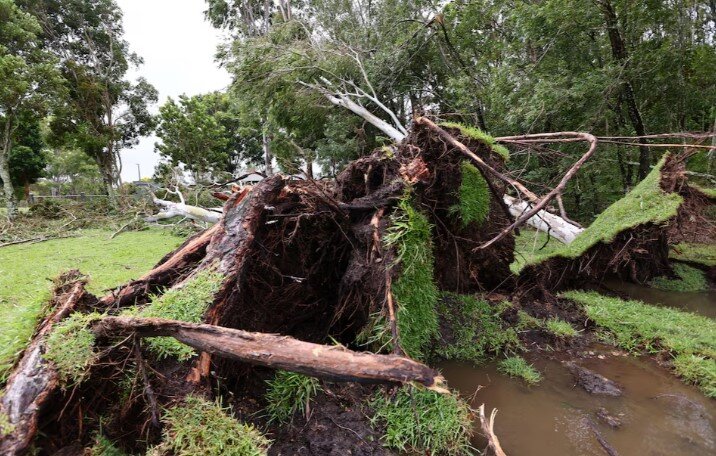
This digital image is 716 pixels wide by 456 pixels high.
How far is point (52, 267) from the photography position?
6.45 m

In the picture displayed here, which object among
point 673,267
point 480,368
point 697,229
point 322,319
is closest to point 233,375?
point 322,319

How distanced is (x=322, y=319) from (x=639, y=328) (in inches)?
147

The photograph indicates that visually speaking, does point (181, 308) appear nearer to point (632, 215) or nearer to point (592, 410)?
point (592, 410)

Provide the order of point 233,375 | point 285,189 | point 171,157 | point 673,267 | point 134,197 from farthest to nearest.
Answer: point 171,157, point 134,197, point 673,267, point 285,189, point 233,375

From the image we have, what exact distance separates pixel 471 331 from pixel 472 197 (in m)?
1.52

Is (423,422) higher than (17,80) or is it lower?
lower

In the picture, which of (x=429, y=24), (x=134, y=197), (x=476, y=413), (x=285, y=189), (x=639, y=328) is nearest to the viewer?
(x=476, y=413)

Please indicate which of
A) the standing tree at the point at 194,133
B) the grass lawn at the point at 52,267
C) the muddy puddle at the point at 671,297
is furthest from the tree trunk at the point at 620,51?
the standing tree at the point at 194,133

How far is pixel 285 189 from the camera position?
3.36 m

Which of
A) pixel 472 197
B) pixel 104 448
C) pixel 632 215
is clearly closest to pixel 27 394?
pixel 104 448

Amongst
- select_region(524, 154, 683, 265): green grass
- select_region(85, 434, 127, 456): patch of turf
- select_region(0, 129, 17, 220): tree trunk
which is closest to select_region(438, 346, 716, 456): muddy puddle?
select_region(524, 154, 683, 265): green grass

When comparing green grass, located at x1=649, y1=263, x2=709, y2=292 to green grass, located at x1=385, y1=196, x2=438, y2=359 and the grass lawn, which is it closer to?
green grass, located at x1=385, y1=196, x2=438, y2=359

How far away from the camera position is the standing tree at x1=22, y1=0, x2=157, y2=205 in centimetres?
1742

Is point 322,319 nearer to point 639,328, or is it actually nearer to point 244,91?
point 639,328
